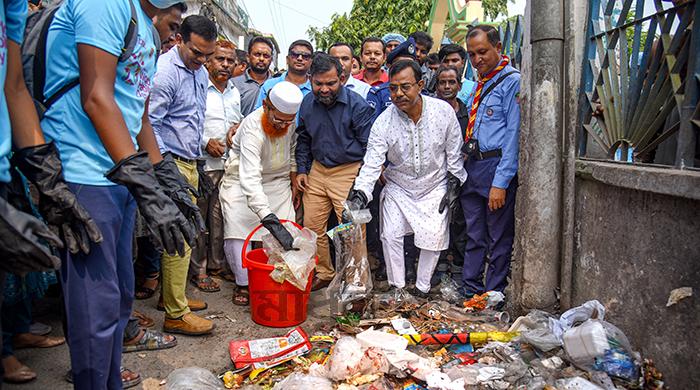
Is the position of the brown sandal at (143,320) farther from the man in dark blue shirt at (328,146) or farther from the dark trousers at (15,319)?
the man in dark blue shirt at (328,146)

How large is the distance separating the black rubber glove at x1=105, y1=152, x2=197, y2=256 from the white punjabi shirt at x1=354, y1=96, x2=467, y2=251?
→ 2038mm

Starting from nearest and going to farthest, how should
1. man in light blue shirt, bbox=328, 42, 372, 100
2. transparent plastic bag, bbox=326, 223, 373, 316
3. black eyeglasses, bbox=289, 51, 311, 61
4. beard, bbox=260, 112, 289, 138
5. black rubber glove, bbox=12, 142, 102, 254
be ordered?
1. black rubber glove, bbox=12, 142, 102, 254
2. transparent plastic bag, bbox=326, 223, 373, 316
3. beard, bbox=260, 112, 289, 138
4. black eyeglasses, bbox=289, 51, 311, 61
5. man in light blue shirt, bbox=328, 42, 372, 100

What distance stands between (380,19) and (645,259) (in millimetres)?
15402

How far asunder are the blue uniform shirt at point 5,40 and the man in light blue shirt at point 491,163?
296cm

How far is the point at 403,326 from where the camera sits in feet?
10.6

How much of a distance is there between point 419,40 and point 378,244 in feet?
8.62

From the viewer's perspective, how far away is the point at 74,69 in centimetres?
180

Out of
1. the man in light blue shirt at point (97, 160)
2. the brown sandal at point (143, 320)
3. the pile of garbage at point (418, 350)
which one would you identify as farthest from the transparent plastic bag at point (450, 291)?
the man in light blue shirt at point (97, 160)

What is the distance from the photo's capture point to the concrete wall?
224 centimetres

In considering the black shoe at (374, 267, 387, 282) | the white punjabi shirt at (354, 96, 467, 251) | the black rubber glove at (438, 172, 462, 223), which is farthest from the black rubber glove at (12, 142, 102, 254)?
the black shoe at (374, 267, 387, 282)

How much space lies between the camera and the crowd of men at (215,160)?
1.77 m

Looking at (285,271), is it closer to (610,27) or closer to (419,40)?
(610,27)

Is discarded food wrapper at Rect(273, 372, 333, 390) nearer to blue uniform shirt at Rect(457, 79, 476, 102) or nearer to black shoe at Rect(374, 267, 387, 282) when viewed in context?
black shoe at Rect(374, 267, 387, 282)

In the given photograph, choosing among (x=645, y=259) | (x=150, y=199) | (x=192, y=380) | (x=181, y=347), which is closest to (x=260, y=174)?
(x=181, y=347)
